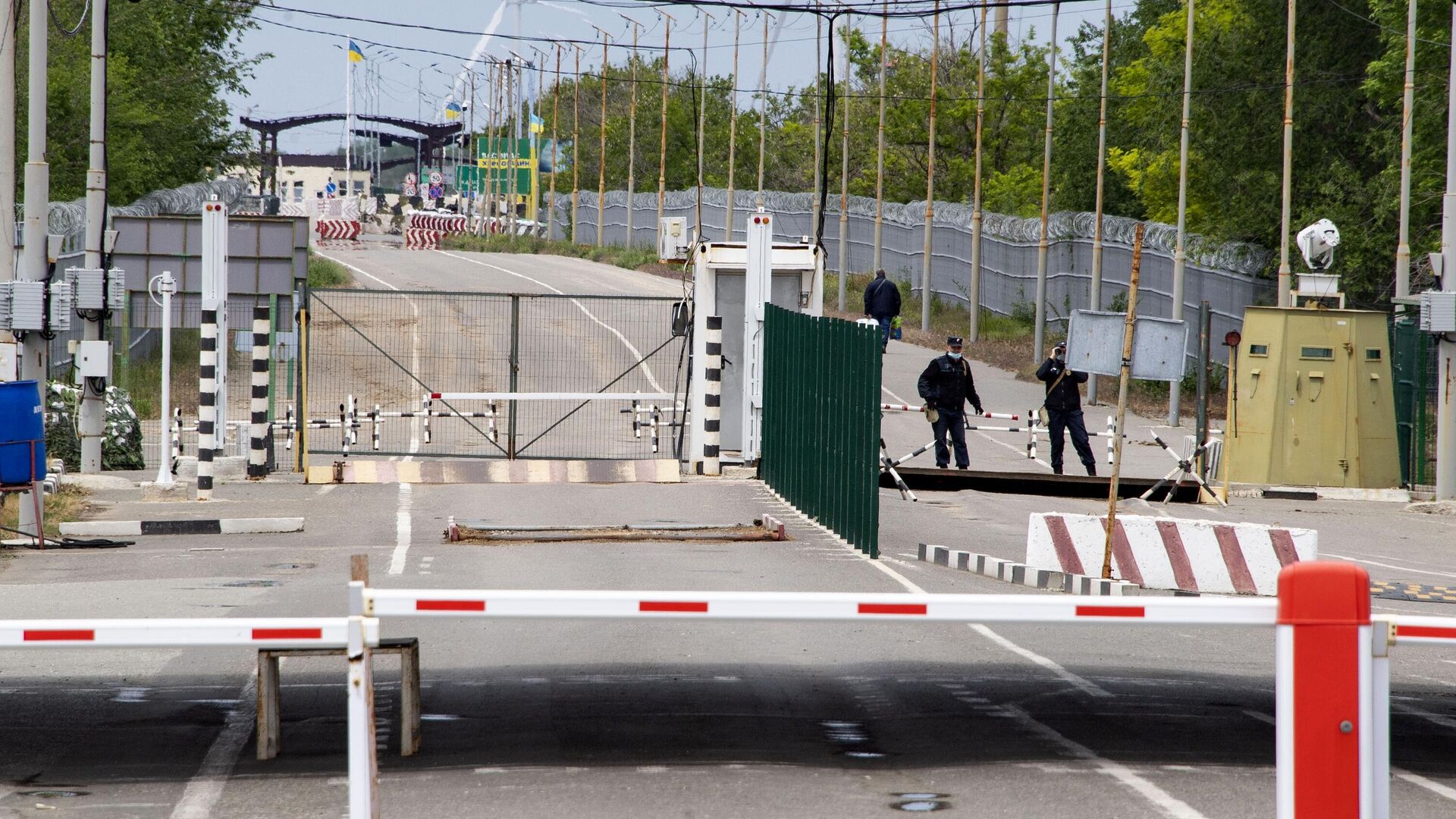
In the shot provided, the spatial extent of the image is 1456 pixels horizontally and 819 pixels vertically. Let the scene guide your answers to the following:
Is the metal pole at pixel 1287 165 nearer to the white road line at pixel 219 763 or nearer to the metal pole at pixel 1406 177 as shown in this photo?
the metal pole at pixel 1406 177

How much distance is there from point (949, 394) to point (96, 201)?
11287 millimetres

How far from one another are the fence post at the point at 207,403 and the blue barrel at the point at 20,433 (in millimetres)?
3483

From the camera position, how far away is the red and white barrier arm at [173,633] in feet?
18.4

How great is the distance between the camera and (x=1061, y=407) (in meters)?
22.3

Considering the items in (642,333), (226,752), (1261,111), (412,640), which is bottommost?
(226,752)

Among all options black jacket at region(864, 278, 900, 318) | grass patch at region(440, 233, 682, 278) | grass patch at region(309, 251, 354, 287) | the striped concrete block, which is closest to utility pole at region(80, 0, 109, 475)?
the striped concrete block

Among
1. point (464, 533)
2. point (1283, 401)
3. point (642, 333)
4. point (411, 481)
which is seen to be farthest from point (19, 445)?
point (642, 333)

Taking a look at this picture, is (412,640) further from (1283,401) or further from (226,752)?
(1283,401)

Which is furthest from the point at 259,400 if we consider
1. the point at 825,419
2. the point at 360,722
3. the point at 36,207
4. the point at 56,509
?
the point at 360,722

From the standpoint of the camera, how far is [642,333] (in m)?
42.5

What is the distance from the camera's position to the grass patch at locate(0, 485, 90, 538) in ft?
52.4

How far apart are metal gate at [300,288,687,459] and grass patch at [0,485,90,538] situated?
3226mm

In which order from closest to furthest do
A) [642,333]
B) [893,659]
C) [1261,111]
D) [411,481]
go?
1. [893,659]
2. [411,481]
3. [1261,111]
4. [642,333]

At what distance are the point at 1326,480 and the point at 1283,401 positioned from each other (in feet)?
4.20
